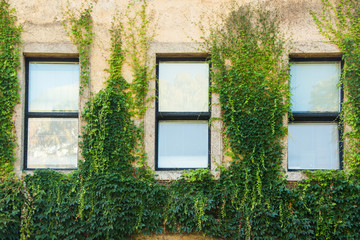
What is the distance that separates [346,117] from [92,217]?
166 inches

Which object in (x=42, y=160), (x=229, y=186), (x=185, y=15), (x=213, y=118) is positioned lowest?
(x=229, y=186)

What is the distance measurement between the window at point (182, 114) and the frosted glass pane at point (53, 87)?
1424mm

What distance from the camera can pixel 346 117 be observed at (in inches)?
199

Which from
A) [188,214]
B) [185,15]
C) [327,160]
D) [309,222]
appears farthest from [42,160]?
[327,160]

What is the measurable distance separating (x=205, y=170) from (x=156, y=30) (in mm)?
2377

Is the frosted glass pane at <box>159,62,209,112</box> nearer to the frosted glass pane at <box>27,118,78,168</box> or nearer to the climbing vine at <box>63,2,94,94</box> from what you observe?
the climbing vine at <box>63,2,94,94</box>

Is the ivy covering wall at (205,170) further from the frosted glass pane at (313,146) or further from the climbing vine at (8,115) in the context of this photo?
the frosted glass pane at (313,146)

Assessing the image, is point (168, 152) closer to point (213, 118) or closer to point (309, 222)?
point (213, 118)

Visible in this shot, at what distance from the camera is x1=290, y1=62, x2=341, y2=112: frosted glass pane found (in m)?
5.28

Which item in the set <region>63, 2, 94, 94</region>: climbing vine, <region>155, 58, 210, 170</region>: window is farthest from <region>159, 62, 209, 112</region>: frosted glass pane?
<region>63, 2, 94, 94</region>: climbing vine

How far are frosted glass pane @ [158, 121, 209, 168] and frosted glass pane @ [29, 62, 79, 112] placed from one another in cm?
158

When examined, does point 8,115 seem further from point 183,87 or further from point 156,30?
point 183,87

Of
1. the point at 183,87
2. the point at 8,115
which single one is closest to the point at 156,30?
the point at 183,87

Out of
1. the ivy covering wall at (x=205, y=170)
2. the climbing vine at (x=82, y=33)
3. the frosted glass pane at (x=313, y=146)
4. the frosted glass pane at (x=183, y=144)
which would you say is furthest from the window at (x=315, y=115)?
the climbing vine at (x=82, y=33)
